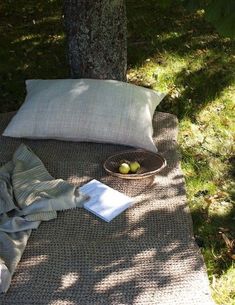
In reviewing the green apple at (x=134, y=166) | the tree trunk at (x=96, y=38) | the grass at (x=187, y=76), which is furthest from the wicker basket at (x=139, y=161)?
the tree trunk at (x=96, y=38)

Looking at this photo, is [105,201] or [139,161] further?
[139,161]

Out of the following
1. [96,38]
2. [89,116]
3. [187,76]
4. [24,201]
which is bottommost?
[187,76]

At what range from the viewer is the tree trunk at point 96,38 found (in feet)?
13.4

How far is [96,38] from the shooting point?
13.8 feet

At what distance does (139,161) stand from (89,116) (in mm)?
489

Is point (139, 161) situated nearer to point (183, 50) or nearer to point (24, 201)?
point (24, 201)

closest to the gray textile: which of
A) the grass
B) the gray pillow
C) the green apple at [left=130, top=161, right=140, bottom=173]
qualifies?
the gray pillow

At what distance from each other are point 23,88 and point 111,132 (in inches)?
62.4

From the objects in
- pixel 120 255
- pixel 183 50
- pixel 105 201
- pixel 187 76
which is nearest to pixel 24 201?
pixel 105 201

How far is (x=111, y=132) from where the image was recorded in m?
3.54

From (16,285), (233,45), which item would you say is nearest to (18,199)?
(16,285)

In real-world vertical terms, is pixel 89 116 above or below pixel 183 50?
above

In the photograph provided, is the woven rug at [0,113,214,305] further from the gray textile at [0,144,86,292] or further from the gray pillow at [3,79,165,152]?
the gray pillow at [3,79,165,152]

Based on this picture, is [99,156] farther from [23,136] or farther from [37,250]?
[37,250]
